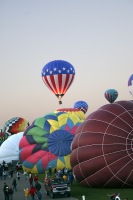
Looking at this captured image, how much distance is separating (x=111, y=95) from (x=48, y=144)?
40.4m

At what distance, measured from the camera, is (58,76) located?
1989 inches

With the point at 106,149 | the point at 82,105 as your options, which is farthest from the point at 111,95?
the point at 106,149

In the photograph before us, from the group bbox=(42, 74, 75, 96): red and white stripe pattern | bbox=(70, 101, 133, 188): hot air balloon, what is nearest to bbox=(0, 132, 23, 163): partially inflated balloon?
bbox=(42, 74, 75, 96): red and white stripe pattern

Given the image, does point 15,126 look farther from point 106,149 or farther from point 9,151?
point 106,149

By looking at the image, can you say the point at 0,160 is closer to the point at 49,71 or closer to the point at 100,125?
the point at 49,71

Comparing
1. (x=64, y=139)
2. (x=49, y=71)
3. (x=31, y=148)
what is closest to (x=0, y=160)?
(x=31, y=148)

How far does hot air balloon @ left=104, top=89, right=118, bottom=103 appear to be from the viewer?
239 feet

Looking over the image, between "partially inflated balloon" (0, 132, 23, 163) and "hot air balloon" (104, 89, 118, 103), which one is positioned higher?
"hot air balloon" (104, 89, 118, 103)

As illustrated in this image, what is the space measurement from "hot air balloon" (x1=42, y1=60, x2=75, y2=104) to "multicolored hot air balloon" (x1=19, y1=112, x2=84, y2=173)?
13903 millimetres

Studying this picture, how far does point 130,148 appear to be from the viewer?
75.1 ft

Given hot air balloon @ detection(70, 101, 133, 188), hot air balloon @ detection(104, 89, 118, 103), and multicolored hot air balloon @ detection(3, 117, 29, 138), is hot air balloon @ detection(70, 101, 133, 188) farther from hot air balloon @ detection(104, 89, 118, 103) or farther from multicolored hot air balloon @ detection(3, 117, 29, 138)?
multicolored hot air balloon @ detection(3, 117, 29, 138)

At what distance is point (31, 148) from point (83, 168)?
1186cm

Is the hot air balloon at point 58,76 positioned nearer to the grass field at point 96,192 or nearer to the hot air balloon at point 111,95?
the hot air balloon at point 111,95

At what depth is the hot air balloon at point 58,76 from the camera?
50.5 m
